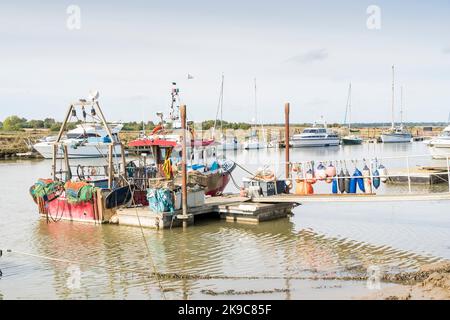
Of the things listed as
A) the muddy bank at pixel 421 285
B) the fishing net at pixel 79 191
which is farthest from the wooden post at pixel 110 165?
the muddy bank at pixel 421 285

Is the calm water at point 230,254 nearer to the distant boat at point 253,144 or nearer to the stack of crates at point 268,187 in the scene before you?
the stack of crates at point 268,187

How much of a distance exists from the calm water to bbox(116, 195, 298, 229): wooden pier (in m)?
0.37

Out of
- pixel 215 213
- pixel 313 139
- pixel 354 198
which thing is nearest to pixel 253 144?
pixel 313 139

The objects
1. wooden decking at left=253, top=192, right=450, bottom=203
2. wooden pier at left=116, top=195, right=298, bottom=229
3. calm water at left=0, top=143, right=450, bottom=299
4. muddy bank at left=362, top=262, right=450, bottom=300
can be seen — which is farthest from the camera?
wooden pier at left=116, top=195, right=298, bottom=229

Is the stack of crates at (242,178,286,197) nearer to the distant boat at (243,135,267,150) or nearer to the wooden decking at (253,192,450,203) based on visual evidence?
the wooden decking at (253,192,450,203)

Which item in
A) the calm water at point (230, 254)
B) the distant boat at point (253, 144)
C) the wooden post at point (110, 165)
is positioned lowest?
the calm water at point (230, 254)

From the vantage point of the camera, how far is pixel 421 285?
455 inches

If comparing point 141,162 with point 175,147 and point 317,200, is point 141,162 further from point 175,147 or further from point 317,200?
point 317,200

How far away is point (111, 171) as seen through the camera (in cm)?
2102

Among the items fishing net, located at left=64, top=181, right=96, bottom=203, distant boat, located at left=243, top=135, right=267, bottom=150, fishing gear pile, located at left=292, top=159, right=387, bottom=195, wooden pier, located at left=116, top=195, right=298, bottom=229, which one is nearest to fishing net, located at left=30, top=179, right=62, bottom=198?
fishing net, located at left=64, top=181, right=96, bottom=203

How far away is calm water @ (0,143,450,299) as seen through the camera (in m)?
12.9

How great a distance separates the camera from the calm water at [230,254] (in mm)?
12852

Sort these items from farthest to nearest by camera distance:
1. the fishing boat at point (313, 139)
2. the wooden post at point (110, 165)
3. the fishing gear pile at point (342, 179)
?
the fishing boat at point (313, 139), the wooden post at point (110, 165), the fishing gear pile at point (342, 179)

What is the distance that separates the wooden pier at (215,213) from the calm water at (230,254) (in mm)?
370
